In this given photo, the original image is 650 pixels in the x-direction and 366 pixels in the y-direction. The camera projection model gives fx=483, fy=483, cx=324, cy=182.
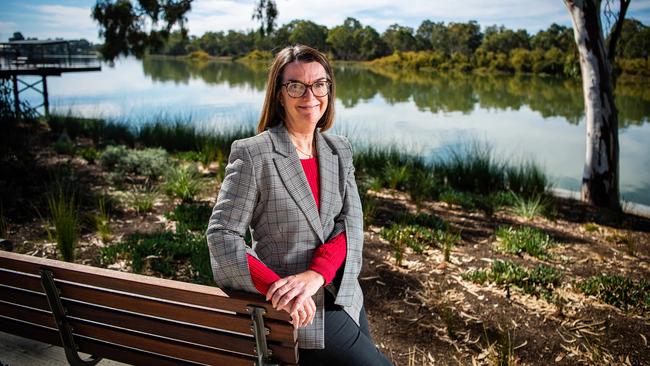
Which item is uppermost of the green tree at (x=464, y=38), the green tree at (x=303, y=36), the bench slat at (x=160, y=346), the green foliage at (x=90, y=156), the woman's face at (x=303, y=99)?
the green tree at (x=464, y=38)

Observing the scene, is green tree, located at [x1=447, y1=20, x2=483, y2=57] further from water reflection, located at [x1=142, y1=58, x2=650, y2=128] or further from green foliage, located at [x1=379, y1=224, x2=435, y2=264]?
green foliage, located at [x1=379, y1=224, x2=435, y2=264]

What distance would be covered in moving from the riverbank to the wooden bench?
1.35m

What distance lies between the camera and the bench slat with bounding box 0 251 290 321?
124 centimetres

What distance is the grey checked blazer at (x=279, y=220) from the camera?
1315 mm

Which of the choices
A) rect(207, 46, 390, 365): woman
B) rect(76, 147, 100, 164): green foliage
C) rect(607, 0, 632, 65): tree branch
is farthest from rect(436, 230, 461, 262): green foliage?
rect(76, 147, 100, 164): green foliage

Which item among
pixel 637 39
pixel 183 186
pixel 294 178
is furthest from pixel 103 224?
pixel 637 39

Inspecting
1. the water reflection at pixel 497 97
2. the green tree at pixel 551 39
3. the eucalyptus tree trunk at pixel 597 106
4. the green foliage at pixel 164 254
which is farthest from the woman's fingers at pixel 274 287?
the green tree at pixel 551 39

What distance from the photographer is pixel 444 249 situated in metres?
3.78

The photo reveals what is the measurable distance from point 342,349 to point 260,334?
0.88 feet

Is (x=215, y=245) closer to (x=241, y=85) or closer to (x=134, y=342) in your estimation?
(x=134, y=342)

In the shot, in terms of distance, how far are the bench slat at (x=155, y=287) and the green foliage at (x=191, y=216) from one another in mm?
2595

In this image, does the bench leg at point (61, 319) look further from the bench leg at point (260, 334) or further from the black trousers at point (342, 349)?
the black trousers at point (342, 349)

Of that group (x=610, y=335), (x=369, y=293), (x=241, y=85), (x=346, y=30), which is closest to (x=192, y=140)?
(x=369, y=293)

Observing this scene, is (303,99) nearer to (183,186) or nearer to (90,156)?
(183,186)
